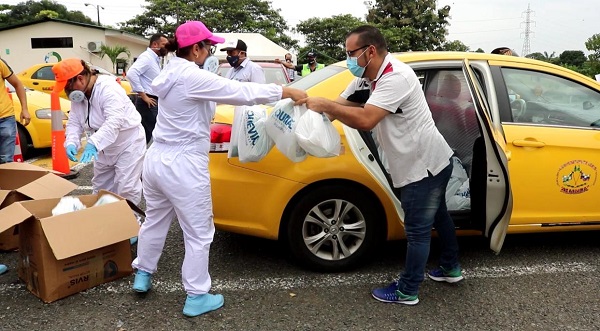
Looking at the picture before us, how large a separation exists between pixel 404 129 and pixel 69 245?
210cm

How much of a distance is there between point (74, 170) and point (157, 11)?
154 ft

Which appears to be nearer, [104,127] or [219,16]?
[104,127]

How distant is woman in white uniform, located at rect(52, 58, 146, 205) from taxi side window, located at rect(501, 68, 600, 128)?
2817mm

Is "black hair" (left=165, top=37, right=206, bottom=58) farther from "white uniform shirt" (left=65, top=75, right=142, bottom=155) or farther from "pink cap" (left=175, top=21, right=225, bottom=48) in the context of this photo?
"white uniform shirt" (left=65, top=75, right=142, bottom=155)

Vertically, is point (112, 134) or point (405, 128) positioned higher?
point (405, 128)

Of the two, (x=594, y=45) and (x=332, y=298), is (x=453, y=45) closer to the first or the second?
(x=594, y=45)

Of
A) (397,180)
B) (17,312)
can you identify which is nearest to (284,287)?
(397,180)

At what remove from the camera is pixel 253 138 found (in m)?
3.06

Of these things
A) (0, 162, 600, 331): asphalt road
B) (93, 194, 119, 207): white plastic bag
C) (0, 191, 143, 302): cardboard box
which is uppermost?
(93, 194, 119, 207): white plastic bag

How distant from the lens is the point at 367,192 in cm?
335

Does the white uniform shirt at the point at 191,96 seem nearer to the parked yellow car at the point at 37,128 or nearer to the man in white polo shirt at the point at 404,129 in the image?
the man in white polo shirt at the point at 404,129

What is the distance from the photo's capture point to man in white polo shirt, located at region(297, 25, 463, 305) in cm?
273

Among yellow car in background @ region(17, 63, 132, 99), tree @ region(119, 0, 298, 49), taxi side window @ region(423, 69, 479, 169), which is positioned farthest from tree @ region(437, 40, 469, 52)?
taxi side window @ region(423, 69, 479, 169)

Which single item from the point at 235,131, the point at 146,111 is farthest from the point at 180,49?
the point at 146,111
